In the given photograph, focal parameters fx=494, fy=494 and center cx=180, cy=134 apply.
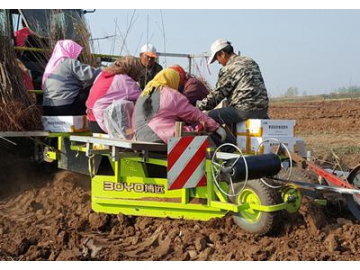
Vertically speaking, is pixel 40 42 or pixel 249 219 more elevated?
pixel 40 42

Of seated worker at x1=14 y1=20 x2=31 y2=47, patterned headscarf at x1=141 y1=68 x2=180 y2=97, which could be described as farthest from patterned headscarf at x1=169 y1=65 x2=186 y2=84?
seated worker at x1=14 y1=20 x2=31 y2=47

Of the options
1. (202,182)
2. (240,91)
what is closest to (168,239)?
(202,182)

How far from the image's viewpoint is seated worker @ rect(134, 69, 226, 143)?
4.79m

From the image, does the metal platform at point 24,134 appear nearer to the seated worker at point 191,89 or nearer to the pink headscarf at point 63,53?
the pink headscarf at point 63,53

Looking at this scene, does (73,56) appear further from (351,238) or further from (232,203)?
(351,238)

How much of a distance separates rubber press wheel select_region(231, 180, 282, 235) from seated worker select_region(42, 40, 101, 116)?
277cm

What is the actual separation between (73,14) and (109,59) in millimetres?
1278

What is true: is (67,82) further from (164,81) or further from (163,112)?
(163,112)

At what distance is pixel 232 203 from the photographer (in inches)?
179

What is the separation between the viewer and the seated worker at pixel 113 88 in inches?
220

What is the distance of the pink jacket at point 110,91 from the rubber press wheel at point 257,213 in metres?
1.79

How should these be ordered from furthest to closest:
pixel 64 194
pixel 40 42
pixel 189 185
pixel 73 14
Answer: pixel 73 14
pixel 40 42
pixel 64 194
pixel 189 185

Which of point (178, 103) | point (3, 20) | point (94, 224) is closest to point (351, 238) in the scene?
point (178, 103)

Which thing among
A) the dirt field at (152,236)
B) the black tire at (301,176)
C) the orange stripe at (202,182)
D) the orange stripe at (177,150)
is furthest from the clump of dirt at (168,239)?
the orange stripe at (177,150)
